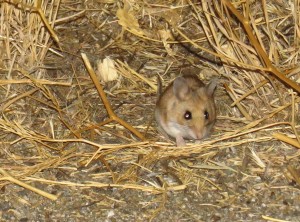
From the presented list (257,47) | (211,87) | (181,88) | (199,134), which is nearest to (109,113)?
(181,88)

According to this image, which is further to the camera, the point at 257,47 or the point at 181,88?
the point at 181,88

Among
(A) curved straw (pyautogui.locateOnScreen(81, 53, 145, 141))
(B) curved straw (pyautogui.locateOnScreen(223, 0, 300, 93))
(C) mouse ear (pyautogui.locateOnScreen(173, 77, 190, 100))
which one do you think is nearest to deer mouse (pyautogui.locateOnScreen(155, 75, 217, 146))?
(C) mouse ear (pyautogui.locateOnScreen(173, 77, 190, 100))

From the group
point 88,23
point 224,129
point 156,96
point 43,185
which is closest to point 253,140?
point 224,129

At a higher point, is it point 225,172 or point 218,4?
point 218,4

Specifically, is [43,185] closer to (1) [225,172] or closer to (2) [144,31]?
(1) [225,172]

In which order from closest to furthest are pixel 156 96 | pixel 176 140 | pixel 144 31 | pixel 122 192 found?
1. pixel 122 192
2. pixel 176 140
3. pixel 156 96
4. pixel 144 31

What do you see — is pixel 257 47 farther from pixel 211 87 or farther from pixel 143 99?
pixel 143 99

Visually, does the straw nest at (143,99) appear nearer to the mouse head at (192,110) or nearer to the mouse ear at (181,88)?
the mouse head at (192,110)

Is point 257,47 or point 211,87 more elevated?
point 257,47
